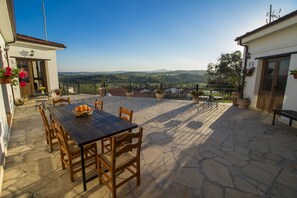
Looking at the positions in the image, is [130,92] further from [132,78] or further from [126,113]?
[126,113]

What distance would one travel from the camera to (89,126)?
6.55 feet

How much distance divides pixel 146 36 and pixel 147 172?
9.30m

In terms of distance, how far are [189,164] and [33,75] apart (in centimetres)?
857

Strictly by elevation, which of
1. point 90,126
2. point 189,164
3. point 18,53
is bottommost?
point 189,164

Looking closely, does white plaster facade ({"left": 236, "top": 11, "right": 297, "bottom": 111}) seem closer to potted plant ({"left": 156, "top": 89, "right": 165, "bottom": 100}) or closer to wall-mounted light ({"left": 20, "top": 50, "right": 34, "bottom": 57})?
potted plant ({"left": 156, "top": 89, "right": 165, "bottom": 100})

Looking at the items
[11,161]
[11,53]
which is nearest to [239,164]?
[11,161]

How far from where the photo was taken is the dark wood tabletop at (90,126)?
5.48 feet

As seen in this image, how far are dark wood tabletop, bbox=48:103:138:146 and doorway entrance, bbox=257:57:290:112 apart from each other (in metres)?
5.29

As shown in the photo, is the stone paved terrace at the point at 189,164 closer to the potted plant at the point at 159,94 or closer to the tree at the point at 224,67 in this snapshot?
the potted plant at the point at 159,94

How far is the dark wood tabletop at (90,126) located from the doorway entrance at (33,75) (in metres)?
6.12

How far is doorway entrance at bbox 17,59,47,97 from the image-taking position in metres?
6.64

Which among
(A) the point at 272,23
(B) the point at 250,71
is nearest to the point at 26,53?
(A) the point at 272,23

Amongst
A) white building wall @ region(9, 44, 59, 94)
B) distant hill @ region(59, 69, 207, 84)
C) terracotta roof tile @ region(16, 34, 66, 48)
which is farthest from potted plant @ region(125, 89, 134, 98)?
terracotta roof tile @ region(16, 34, 66, 48)

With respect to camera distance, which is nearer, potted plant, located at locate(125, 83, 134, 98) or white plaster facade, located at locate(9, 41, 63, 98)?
white plaster facade, located at locate(9, 41, 63, 98)
